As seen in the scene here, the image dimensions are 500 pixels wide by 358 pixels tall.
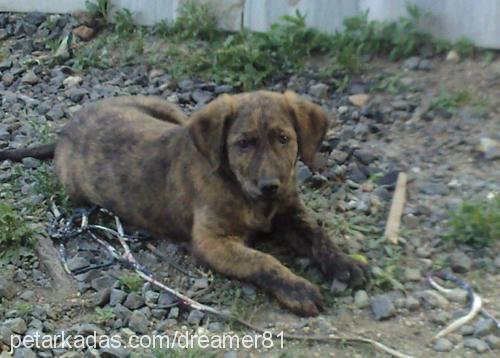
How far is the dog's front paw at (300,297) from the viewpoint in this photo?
16.8 feet

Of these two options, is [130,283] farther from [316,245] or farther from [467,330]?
[467,330]

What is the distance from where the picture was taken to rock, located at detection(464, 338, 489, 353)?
4.73 meters

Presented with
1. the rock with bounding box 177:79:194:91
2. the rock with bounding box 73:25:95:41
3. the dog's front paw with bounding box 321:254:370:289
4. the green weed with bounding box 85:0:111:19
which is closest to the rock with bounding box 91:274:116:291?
the dog's front paw with bounding box 321:254:370:289

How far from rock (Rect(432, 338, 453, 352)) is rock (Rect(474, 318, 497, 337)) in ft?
0.47

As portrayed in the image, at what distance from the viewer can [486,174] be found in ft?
20.9

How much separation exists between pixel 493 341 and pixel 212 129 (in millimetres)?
1848

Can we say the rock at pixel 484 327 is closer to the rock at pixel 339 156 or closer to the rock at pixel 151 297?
the rock at pixel 151 297

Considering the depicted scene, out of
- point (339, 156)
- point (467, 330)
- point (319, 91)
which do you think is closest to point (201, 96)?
point (319, 91)

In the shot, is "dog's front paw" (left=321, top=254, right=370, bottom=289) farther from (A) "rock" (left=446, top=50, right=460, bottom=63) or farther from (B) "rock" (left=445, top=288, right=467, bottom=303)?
(A) "rock" (left=446, top=50, right=460, bottom=63)

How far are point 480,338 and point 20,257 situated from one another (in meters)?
2.48

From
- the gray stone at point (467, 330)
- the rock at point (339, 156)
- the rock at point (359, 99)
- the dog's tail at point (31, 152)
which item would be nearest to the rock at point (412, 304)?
the gray stone at point (467, 330)

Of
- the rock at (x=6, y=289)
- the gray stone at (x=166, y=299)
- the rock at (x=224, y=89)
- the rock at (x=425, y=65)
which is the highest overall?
the rock at (x=425, y=65)

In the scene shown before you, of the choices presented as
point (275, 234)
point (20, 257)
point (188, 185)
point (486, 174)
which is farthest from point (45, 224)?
point (486, 174)

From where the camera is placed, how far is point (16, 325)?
16.5 ft
